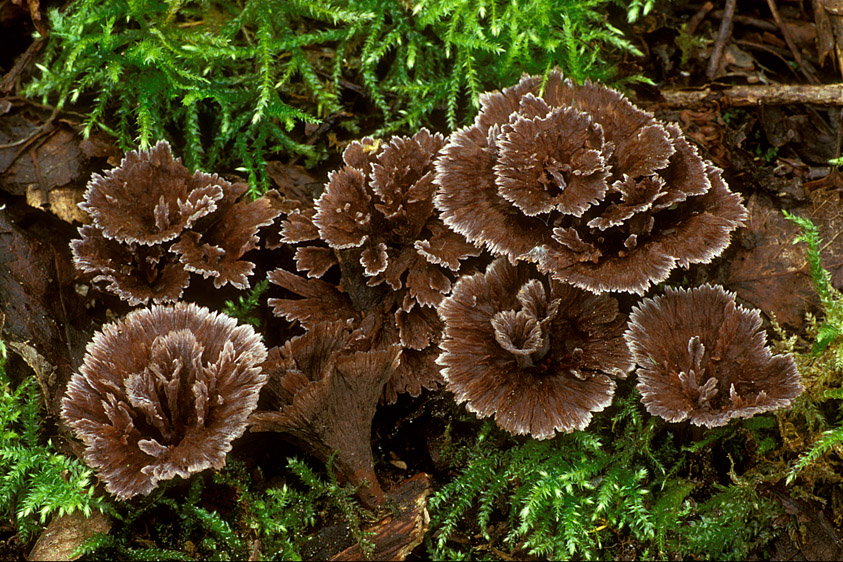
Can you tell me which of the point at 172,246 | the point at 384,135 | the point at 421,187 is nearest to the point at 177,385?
the point at 172,246

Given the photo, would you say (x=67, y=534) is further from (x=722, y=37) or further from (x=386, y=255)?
(x=722, y=37)

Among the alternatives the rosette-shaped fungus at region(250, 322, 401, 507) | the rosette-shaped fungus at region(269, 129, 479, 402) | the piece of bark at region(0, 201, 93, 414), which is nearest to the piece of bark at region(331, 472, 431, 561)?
the rosette-shaped fungus at region(250, 322, 401, 507)

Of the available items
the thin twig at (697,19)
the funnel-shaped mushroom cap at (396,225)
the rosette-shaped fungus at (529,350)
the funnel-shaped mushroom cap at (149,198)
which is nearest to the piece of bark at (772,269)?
the rosette-shaped fungus at (529,350)

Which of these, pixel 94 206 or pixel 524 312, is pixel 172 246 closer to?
pixel 94 206

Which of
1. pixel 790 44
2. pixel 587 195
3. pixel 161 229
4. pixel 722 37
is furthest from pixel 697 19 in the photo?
pixel 161 229

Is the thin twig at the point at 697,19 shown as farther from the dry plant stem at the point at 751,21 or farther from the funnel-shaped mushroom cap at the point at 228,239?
the funnel-shaped mushroom cap at the point at 228,239

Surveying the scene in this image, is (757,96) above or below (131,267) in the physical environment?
below

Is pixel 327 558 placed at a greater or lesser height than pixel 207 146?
lesser
